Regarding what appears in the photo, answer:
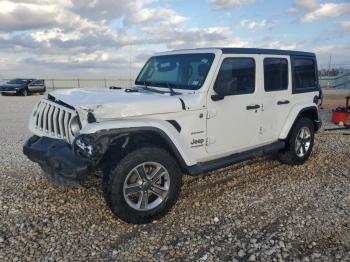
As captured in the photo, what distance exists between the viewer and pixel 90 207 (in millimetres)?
4473

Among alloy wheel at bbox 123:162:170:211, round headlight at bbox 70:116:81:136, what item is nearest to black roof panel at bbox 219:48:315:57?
alloy wheel at bbox 123:162:170:211

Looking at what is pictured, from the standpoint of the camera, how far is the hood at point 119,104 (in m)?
3.75

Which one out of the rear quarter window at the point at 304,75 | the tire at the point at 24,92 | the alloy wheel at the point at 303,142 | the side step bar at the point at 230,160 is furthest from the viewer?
the tire at the point at 24,92

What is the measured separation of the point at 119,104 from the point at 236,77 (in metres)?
1.91

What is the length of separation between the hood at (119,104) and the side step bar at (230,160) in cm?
80

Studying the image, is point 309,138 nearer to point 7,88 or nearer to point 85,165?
point 85,165

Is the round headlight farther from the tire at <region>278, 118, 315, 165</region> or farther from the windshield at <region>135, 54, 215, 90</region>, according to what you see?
the tire at <region>278, 118, 315, 165</region>

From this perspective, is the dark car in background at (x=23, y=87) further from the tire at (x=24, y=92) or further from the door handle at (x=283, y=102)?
the door handle at (x=283, y=102)

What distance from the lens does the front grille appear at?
3966 mm

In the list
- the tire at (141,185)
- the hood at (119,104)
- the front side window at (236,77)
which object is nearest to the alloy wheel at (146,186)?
the tire at (141,185)

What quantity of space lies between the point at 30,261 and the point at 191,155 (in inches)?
82.9

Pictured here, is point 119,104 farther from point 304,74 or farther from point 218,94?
point 304,74

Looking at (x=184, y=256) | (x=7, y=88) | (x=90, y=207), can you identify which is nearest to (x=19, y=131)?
(x=90, y=207)

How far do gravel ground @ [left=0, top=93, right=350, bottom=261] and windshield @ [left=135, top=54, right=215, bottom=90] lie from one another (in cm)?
155
